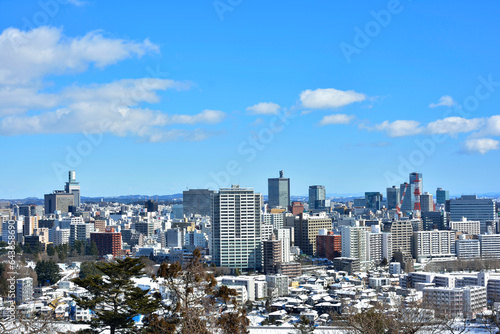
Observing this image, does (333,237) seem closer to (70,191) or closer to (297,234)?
(297,234)

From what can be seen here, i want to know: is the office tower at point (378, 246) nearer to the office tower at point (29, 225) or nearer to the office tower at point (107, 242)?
the office tower at point (107, 242)

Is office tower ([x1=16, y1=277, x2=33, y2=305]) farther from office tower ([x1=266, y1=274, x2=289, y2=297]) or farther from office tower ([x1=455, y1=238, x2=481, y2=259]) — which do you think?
office tower ([x1=455, y1=238, x2=481, y2=259])

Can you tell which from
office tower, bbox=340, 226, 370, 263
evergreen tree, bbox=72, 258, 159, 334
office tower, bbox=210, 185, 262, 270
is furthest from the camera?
office tower, bbox=340, 226, 370, 263

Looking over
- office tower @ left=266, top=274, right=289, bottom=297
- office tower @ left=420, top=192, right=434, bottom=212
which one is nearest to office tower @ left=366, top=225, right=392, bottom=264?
office tower @ left=266, top=274, right=289, bottom=297

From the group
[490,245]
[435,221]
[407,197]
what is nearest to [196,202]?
[407,197]

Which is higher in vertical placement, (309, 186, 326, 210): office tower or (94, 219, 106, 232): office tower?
(309, 186, 326, 210): office tower

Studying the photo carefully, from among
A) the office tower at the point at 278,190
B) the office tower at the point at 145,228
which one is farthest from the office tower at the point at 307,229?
the office tower at the point at 278,190

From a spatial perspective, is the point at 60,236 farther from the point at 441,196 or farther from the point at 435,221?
the point at 441,196
